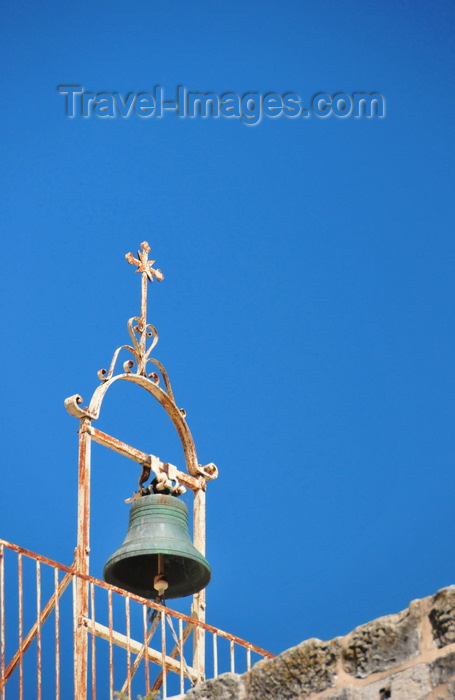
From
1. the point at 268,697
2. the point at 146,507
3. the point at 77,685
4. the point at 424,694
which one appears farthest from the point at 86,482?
the point at 424,694

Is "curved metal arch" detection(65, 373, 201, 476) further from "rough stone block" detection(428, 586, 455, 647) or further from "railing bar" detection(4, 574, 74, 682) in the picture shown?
"rough stone block" detection(428, 586, 455, 647)

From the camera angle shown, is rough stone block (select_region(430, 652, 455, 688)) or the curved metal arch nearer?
rough stone block (select_region(430, 652, 455, 688))

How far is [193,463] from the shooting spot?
349 inches

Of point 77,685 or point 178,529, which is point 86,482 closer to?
point 178,529

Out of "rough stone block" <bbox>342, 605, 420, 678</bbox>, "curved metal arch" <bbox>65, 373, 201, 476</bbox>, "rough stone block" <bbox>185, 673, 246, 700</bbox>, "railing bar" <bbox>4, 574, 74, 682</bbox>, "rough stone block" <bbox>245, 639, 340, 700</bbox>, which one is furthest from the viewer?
"curved metal arch" <bbox>65, 373, 201, 476</bbox>

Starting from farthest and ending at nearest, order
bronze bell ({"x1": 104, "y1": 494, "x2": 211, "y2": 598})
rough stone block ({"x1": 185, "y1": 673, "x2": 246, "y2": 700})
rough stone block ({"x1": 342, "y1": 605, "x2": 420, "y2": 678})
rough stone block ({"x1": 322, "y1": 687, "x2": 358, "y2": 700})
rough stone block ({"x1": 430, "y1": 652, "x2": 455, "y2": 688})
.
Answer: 1. bronze bell ({"x1": 104, "y1": 494, "x2": 211, "y2": 598})
2. rough stone block ({"x1": 185, "y1": 673, "x2": 246, "y2": 700})
3. rough stone block ({"x1": 322, "y1": 687, "x2": 358, "y2": 700})
4. rough stone block ({"x1": 342, "y1": 605, "x2": 420, "y2": 678})
5. rough stone block ({"x1": 430, "y1": 652, "x2": 455, "y2": 688})

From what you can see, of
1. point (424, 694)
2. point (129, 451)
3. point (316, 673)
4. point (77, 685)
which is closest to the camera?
point (424, 694)

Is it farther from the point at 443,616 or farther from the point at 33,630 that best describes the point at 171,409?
the point at 443,616

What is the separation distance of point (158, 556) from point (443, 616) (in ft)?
13.3


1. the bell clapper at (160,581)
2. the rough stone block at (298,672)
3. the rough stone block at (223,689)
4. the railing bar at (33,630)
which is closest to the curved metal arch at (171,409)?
the bell clapper at (160,581)

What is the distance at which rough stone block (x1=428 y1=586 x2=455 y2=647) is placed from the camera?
3.88 meters

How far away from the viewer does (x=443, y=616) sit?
391cm

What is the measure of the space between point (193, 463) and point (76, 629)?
7.46ft

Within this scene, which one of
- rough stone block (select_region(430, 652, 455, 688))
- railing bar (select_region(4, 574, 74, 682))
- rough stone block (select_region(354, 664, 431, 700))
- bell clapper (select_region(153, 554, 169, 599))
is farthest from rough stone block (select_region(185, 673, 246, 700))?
bell clapper (select_region(153, 554, 169, 599))
